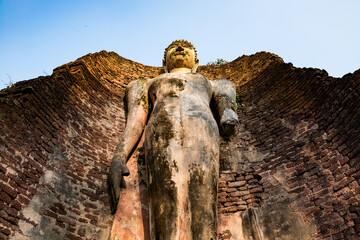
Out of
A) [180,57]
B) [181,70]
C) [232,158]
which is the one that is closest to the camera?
[232,158]

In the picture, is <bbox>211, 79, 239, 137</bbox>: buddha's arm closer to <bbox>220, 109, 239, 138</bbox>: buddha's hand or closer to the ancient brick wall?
<bbox>220, 109, 239, 138</bbox>: buddha's hand

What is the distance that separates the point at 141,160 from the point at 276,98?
280 centimetres

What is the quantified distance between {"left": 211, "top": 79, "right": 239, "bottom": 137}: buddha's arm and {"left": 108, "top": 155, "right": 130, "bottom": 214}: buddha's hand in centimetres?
180

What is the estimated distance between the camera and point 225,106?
20.3ft

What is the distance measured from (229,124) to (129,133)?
162cm

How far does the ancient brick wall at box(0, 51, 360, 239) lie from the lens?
429 centimetres

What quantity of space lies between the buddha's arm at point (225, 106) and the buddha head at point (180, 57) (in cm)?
68

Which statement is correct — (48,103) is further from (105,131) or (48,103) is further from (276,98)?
(276,98)

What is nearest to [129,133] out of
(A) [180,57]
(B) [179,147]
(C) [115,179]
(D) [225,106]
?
(C) [115,179]

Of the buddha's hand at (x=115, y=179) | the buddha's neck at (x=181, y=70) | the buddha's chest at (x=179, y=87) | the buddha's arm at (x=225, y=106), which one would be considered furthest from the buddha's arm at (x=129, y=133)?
the buddha's arm at (x=225, y=106)

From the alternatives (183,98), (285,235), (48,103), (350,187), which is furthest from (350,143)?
(48,103)

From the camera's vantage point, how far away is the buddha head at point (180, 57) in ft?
22.8

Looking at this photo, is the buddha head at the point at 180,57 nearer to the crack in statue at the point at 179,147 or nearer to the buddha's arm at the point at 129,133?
the crack in statue at the point at 179,147

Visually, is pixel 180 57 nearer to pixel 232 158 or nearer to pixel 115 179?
pixel 232 158
